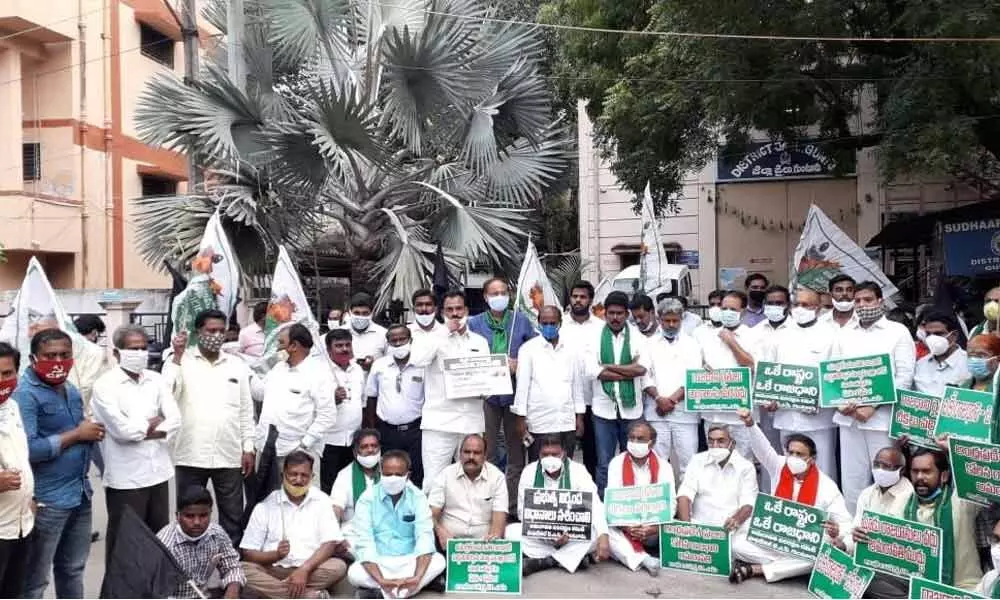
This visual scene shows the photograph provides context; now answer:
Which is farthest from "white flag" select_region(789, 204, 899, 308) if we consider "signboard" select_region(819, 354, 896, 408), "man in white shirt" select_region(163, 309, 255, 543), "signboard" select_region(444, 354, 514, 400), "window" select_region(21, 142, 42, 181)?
"window" select_region(21, 142, 42, 181)

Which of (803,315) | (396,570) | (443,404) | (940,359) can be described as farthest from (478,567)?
(940,359)

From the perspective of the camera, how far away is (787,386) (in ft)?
20.8

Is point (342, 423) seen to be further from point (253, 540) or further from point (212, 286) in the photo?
point (212, 286)

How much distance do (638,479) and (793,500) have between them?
102 centimetres

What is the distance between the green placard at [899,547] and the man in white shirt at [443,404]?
2.62m

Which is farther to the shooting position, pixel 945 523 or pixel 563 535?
pixel 563 535

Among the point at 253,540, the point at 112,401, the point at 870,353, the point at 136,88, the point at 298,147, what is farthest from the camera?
the point at 136,88

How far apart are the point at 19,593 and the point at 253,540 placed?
1320 mm

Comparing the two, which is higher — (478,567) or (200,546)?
(200,546)

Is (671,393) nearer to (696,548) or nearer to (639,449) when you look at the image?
(639,449)

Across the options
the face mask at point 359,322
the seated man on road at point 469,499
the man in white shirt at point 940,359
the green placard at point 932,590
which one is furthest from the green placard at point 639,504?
the face mask at point 359,322

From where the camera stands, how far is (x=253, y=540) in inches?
211

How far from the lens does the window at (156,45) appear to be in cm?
2167

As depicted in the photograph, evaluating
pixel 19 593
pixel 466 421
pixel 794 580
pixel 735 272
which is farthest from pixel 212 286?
pixel 735 272
